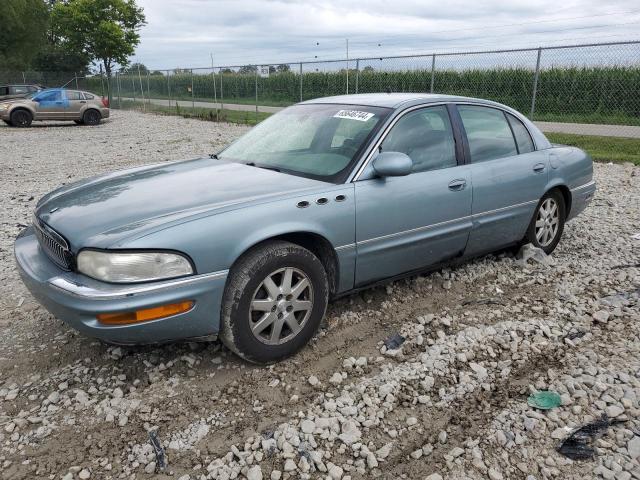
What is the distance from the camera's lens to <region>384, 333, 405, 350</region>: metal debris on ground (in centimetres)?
341

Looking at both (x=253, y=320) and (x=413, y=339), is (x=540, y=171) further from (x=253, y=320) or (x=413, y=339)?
(x=253, y=320)

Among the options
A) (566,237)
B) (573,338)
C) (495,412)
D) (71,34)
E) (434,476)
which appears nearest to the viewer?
(434,476)

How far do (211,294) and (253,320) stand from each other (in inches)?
14.6

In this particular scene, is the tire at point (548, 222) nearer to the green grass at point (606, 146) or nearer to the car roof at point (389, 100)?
the car roof at point (389, 100)

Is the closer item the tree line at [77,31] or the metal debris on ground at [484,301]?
the metal debris on ground at [484,301]

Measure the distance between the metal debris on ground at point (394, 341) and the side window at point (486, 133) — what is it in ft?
5.13

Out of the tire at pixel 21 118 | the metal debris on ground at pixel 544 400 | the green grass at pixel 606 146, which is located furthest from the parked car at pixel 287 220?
the tire at pixel 21 118

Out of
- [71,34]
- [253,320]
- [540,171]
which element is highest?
[71,34]

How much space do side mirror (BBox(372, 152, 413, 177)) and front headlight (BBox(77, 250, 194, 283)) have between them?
143cm

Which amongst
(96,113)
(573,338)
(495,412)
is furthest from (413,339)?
(96,113)

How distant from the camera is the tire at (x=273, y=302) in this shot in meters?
2.91

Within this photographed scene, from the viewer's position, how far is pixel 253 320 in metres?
3.06

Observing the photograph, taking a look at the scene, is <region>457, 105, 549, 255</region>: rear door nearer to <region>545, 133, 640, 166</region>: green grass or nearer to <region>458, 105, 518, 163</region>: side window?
<region>458, 105, 518, 163</region>: side window

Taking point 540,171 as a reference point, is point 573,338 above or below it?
below
